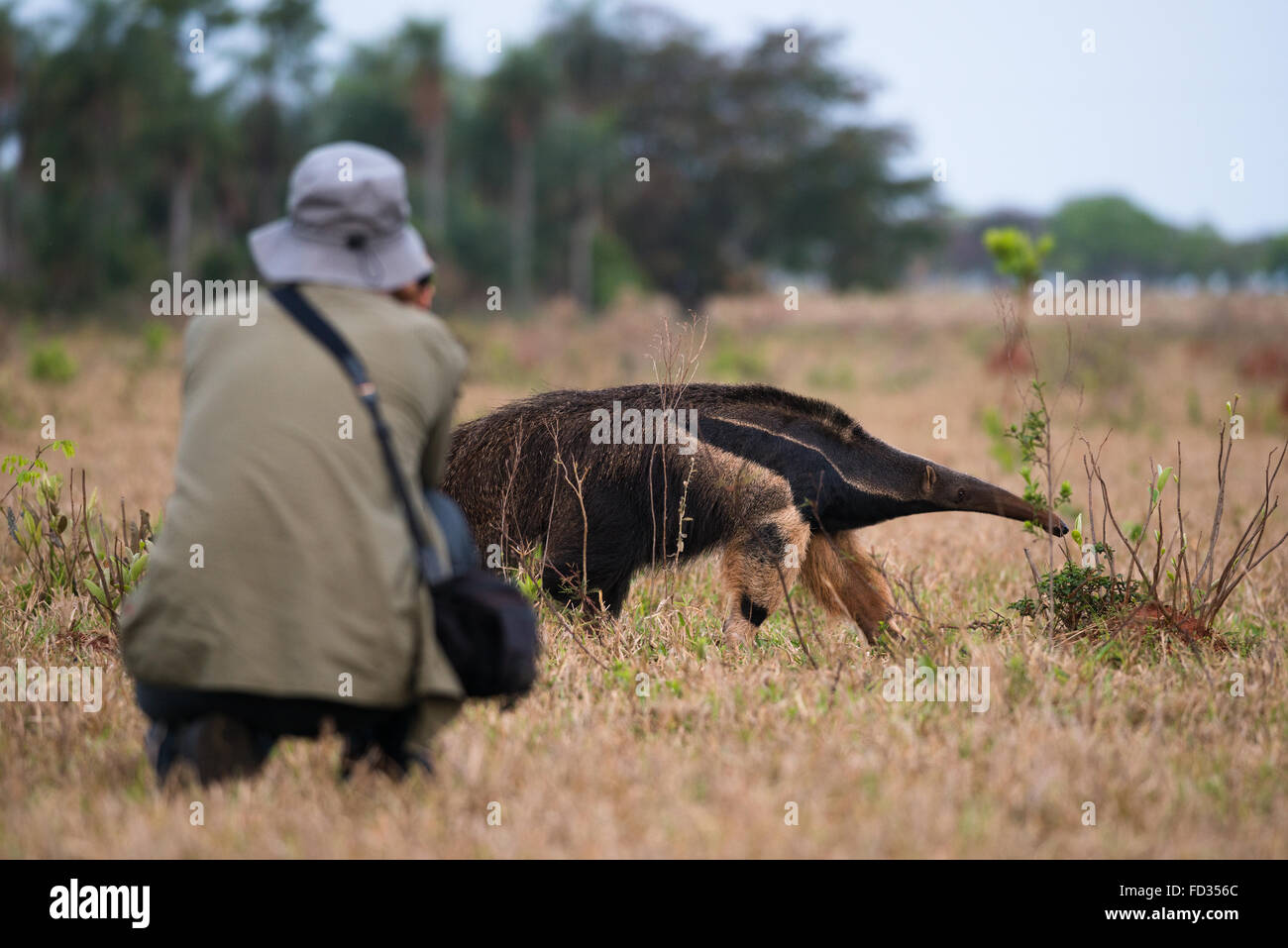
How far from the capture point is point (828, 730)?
12.3ft

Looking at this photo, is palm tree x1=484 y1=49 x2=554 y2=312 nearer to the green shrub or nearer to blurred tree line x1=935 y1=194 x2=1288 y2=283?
the green shrub

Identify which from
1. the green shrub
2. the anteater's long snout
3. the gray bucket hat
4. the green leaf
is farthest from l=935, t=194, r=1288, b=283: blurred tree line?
the gray bucket hat

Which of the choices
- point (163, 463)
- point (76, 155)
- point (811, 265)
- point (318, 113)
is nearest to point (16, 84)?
point (76, 155)

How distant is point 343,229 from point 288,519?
71 cm

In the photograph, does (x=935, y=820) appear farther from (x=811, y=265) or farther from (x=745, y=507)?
(x=811, y=265)

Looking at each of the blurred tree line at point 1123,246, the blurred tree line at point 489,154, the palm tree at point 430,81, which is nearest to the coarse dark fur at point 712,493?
the blurred tree line at point 489,154

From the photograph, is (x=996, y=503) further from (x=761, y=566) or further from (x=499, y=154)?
(x=499, y=154)

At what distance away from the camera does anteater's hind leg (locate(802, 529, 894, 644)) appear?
5.31m

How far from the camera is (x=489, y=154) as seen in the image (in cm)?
4088

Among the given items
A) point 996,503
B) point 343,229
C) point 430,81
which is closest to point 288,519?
point 343,229

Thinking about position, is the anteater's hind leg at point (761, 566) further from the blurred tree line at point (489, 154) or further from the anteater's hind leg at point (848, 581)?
the blurred tree line at point (489, 154)

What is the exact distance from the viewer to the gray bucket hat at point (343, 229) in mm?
2873

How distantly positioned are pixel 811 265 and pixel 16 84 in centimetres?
2764

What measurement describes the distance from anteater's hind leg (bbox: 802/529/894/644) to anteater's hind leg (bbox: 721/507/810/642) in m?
0.32
